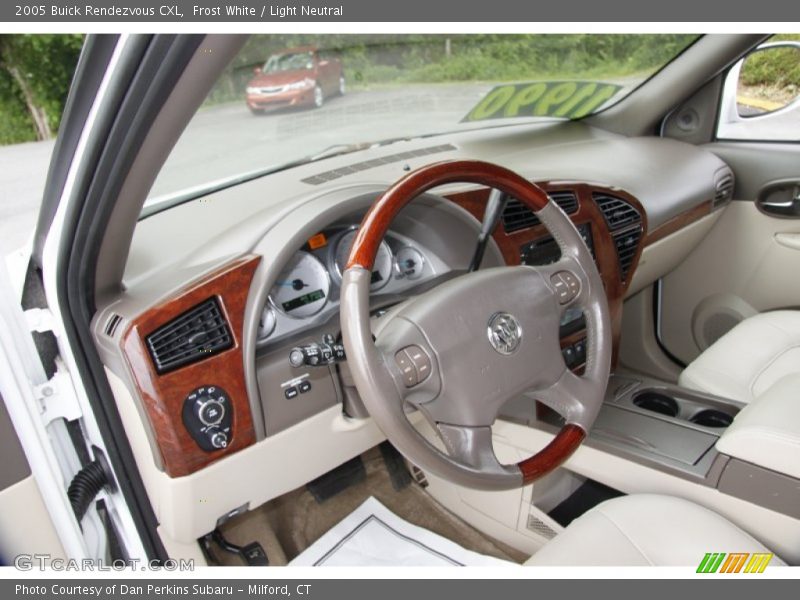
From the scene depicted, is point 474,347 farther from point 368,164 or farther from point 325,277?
point 368,164

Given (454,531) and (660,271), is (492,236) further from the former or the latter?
(660,271)

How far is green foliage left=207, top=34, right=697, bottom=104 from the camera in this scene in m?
1.44

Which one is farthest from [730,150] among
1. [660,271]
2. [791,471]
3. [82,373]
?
[82,373]

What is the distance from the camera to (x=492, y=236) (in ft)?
4.71

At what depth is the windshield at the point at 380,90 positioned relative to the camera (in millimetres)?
1439

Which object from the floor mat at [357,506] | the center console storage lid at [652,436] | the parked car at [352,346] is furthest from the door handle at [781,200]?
the floor mat at [357,506]

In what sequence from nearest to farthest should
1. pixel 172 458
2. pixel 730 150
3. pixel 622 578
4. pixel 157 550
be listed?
pixel 622 578 → pixel 172 458 → pixel 157 550 → pixel 730 150

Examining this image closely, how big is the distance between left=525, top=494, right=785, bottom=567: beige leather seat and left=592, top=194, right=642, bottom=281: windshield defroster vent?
2.75 ft

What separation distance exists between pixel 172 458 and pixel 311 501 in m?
0.72

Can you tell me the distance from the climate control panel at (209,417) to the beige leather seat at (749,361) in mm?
1238

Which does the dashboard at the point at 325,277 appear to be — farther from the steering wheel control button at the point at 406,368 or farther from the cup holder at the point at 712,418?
the cup holder at the point at 712,418

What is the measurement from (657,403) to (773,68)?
134 centimetres

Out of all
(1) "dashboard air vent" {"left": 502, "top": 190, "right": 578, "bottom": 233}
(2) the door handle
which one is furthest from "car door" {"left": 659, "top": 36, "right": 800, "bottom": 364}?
(1) "dashboard air vent" {"left": 502, "top": 190, "right": 578, "bottom": 233}

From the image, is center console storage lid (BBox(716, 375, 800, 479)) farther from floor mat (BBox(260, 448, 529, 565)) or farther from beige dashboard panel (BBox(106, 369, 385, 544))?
beige dashboard panel (BBox(106, 369, 385, 544))
